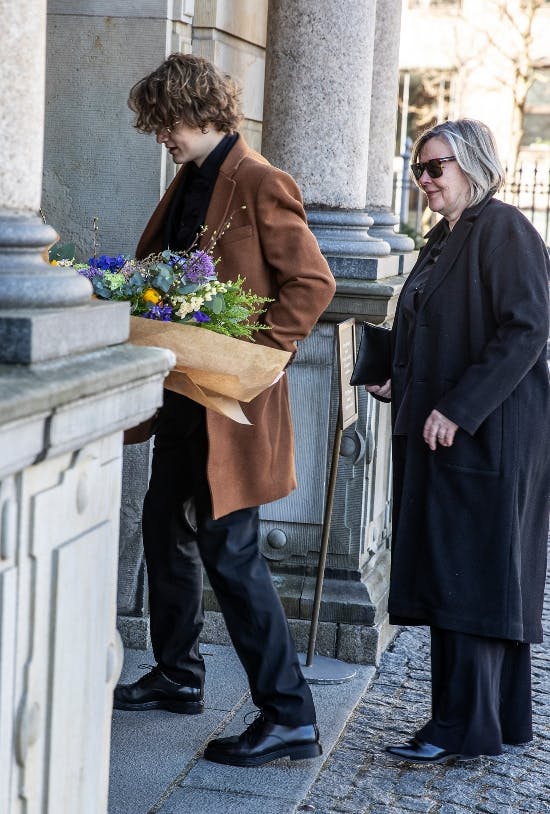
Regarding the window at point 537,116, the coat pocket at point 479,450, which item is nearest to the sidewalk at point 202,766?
the coat pocket at point 479,450

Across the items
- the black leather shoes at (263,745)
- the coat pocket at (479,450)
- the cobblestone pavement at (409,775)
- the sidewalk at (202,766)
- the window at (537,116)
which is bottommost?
the cobblestone pavement at (409,775)

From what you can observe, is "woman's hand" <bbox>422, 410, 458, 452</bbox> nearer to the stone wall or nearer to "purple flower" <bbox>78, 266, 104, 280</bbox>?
"purple flower" <bbox>78, 266, 104, 280</bbox>

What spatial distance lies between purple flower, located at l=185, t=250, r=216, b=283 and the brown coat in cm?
43

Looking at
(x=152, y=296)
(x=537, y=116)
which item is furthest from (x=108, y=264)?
(x=537, y=116)

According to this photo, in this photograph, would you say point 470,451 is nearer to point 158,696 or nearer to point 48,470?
point 158,696

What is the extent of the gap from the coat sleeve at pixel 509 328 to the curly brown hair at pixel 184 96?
90cm

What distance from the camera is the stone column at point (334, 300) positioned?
4941 mm

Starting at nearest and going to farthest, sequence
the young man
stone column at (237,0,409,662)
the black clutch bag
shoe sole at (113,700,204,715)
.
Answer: the young man, shoe sole at (113,700,204,715), the black clutch bag, stone column at (237,0,409,662)

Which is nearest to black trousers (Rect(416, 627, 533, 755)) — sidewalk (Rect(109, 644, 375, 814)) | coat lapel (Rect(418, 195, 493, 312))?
sidewalk (Rect(109, 644, 375, 814))

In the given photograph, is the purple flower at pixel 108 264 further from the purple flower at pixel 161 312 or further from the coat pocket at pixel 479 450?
the coat pocket at pixel 479 450

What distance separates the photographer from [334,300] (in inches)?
195

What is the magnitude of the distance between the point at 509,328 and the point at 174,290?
3.42 feet

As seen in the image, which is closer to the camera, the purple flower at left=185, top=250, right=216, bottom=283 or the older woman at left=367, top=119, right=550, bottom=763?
the purple flower at left=185, top=250, right=216, bottom=283

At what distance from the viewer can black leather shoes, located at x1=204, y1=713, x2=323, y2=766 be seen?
3.72m
